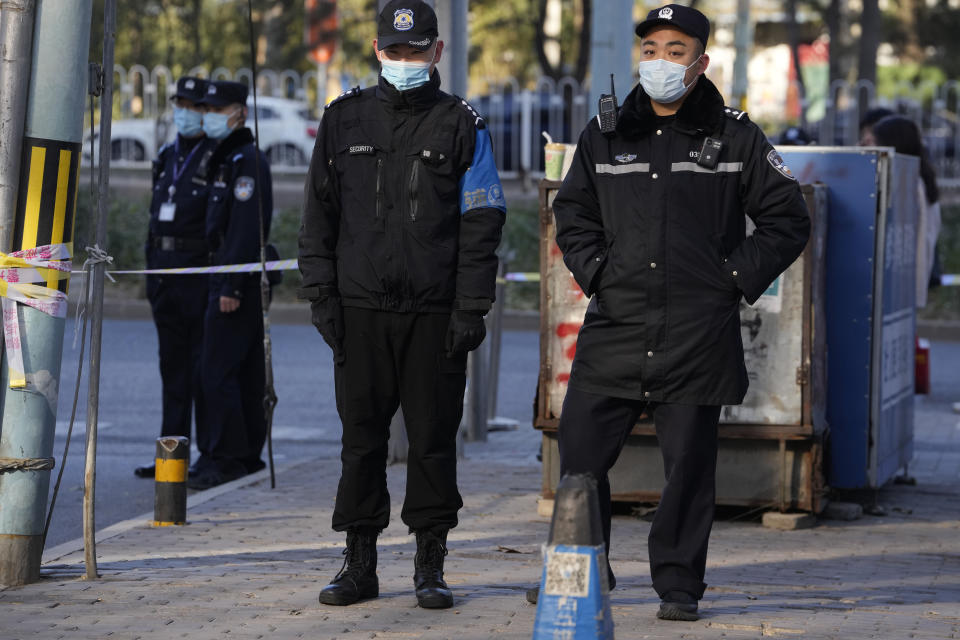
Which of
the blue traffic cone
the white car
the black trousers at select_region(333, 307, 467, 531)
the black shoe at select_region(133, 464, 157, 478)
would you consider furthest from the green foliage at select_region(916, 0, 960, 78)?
the blue traffic cone

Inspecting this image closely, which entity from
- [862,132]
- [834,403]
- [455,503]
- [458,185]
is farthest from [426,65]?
[862,132]

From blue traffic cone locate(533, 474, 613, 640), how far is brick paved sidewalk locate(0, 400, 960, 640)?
1.26m

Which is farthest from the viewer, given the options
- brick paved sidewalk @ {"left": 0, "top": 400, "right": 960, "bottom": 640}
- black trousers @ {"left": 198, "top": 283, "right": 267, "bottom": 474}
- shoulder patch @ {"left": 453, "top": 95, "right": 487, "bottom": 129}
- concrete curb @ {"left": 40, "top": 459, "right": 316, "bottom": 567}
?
black trousers @ {"left": 198, "top": 283, "right": 267, "bottom": 474}

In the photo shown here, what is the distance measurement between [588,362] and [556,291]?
196 cm

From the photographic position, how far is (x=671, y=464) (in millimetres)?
5328

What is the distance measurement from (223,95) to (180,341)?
4.50 ft

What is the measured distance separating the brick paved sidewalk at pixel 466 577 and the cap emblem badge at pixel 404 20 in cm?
192

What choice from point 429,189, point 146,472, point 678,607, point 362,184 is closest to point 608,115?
point 429,189

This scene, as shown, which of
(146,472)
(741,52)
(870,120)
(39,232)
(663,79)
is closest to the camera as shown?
(663,79)

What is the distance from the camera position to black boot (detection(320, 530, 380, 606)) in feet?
17.7

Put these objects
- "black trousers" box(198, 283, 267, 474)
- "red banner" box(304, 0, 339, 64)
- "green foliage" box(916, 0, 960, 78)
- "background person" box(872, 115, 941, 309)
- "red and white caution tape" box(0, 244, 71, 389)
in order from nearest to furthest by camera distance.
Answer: "red and white caution tape" box(0, 244, 71, 389)
"black trousers" box(198, 283, 267, 474)
"background person" box(872, 115, 941, 309)
"red banner" box(304, 0, 339, 64)
"green foliage" box(916, 0, 960, 78)

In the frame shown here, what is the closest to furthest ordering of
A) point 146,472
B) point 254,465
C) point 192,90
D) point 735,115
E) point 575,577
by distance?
point 575,577 < point 735,115 < point 192,90 < point 254,465 < point 146,472

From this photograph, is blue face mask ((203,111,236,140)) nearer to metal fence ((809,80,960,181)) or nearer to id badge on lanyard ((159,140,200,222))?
id badge on lanyard ((159,140,200,222))

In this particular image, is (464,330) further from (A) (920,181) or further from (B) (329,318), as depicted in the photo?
(A) (920,181)
